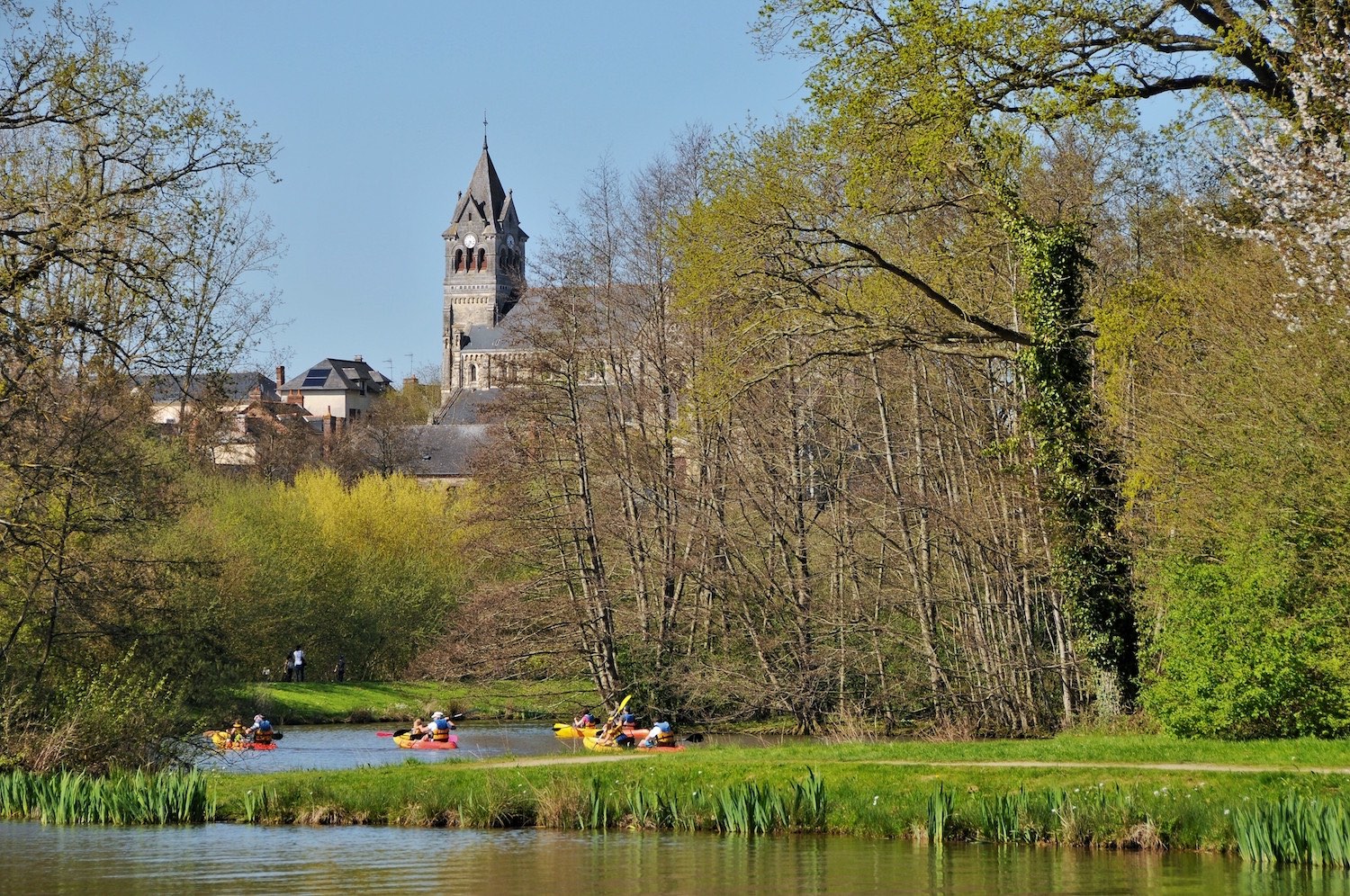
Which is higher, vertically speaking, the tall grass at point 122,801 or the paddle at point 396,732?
the tall grass at point 122,801

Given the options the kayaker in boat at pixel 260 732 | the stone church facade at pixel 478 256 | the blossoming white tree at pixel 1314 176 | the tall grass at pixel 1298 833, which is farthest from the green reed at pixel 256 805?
the stone church facade at pixel 478 256

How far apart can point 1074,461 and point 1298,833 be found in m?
10.6

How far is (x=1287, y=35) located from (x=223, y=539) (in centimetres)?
2816

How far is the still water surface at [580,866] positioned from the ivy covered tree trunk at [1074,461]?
8.70 metres

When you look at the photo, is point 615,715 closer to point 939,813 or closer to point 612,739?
point 612,739

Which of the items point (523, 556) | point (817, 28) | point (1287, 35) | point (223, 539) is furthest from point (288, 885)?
point (223, 539)

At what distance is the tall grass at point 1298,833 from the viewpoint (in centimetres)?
1213

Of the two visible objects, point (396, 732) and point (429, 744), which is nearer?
point (429, 744)

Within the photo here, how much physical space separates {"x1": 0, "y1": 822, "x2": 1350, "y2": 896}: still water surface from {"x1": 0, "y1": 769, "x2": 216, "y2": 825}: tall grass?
647 mm

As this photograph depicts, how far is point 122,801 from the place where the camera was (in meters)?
16.5

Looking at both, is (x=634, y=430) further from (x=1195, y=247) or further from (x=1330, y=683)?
(x=1330, y=683)

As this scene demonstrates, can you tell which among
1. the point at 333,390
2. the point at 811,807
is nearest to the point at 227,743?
the point at 811,807

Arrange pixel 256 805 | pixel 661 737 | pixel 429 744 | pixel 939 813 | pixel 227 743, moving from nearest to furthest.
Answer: pixel 939 813
pixel 256 805
pixel 661 737
pixel 227 743
pixel 429 744

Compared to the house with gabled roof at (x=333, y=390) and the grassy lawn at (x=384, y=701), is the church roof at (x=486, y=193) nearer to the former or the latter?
the house with gabled roof at (x=333, y=390)
